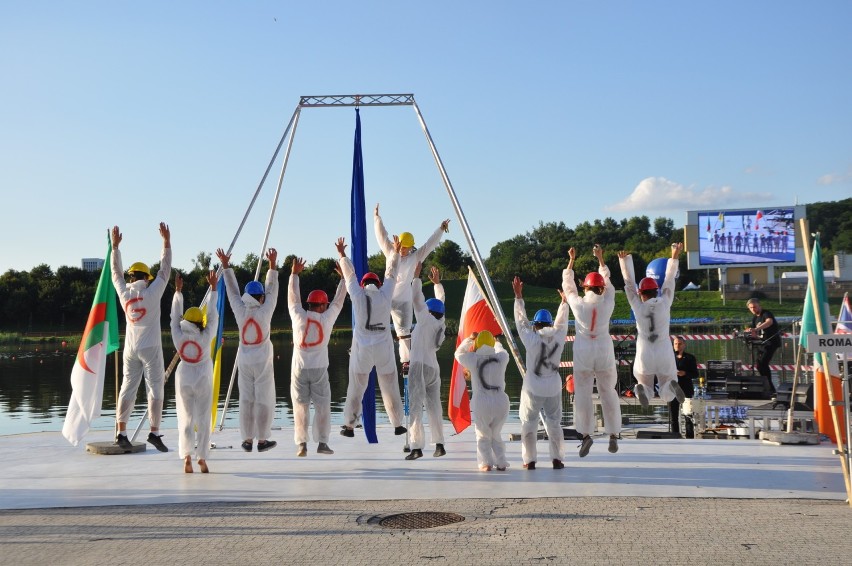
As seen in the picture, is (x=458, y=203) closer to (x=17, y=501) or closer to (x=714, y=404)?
(x=714, y=404)

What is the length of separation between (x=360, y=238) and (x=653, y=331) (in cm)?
454

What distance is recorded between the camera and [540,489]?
9633 millimetres

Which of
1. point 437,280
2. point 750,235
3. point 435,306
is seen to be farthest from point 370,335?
point 750,235

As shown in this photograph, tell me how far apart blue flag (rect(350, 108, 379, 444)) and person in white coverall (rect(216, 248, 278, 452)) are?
5.61 ft

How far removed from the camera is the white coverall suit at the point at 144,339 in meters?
11.5

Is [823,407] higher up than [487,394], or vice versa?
[487,394]

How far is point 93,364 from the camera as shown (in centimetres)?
1243

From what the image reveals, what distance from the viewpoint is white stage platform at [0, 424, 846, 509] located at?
375 inches

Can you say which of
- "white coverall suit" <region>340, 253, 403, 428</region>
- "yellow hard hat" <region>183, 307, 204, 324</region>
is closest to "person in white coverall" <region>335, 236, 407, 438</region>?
"white coverall suit" <region>340, 253, 403, 428</region>

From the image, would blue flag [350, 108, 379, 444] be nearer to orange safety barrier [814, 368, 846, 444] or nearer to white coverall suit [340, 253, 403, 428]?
white coverall suit [340, 253, 403, 428]

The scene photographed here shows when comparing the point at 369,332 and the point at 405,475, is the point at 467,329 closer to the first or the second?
the point at 369,332

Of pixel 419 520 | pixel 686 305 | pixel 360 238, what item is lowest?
pixel 419 520

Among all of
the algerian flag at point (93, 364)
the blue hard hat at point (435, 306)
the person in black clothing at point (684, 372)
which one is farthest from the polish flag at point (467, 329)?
the algerian flag at point (93, 364)

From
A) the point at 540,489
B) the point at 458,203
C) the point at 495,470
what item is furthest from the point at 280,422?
the point at 540,489
